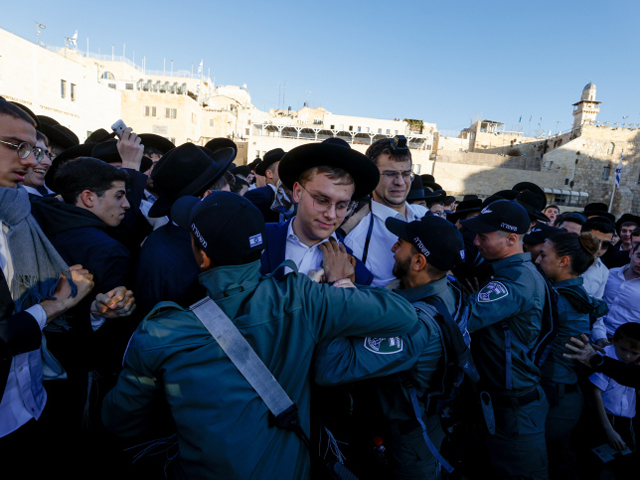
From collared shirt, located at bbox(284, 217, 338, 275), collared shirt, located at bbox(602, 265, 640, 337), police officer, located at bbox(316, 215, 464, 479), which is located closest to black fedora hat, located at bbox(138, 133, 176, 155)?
collared shirt, located at bbox(284, 217, 338, 275)

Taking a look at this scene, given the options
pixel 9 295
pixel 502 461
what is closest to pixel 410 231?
pixel 502 461

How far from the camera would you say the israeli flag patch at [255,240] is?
1.65m

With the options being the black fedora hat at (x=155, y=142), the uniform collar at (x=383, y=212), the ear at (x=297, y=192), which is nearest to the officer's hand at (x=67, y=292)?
the ear at (x=297, y=192)

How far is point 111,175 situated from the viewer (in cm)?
281

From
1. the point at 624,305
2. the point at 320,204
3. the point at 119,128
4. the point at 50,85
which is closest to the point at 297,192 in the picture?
the point at 320,204

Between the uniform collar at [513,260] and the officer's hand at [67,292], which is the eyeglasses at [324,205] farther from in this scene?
the uniform collar at [513,260]

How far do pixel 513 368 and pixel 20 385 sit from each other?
12.1 feet

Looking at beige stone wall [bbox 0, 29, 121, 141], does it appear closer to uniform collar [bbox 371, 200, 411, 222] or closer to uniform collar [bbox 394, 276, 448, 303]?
uniform collar [bbox 371, 200, 411, 222]

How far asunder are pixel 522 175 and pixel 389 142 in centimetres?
4597

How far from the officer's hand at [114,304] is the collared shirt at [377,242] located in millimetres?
1761

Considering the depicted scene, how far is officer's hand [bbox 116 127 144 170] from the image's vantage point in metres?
3.66

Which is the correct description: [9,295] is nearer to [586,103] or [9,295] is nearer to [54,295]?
[54,295]

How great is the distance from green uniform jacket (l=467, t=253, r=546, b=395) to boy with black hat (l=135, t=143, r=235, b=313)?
2.23 metres

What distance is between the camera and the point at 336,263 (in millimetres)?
2391
